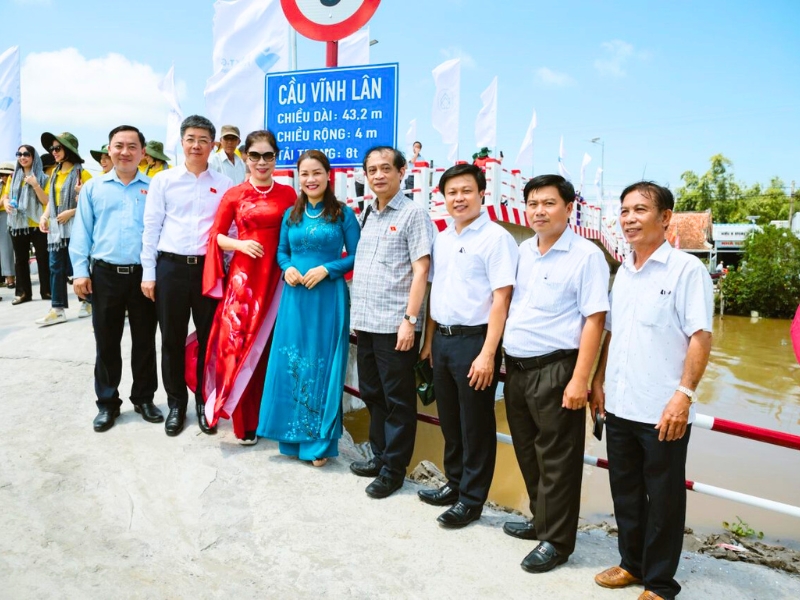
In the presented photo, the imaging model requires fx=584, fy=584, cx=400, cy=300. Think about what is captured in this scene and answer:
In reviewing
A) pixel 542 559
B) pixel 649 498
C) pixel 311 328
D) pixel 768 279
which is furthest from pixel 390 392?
pixel 768 279

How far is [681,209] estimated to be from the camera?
173 feet

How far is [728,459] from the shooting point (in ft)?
23.4

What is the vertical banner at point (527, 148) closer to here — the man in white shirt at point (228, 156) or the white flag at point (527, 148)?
the white flag at point (527, 148)

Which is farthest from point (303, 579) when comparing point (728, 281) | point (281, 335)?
point (728, 281)

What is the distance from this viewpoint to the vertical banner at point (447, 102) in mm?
11875

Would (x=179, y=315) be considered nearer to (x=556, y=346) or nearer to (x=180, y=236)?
(x=180, y=236)

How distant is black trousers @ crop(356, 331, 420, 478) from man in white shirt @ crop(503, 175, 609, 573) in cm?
67

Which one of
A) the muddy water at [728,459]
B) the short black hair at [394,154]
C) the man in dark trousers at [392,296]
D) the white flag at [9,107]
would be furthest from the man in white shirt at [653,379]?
the white flag at [9,107]

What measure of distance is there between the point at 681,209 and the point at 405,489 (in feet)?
185

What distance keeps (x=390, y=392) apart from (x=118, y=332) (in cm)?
192

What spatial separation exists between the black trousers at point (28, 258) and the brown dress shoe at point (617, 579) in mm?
7331

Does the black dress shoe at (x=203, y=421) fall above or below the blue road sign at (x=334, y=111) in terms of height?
below

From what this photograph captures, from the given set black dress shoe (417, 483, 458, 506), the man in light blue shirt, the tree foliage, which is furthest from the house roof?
the man in light blue shirt

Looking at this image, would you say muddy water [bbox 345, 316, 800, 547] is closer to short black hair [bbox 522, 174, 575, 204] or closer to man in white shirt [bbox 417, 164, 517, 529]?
man in white shirt [bbox 417, 164, 517, 529]
